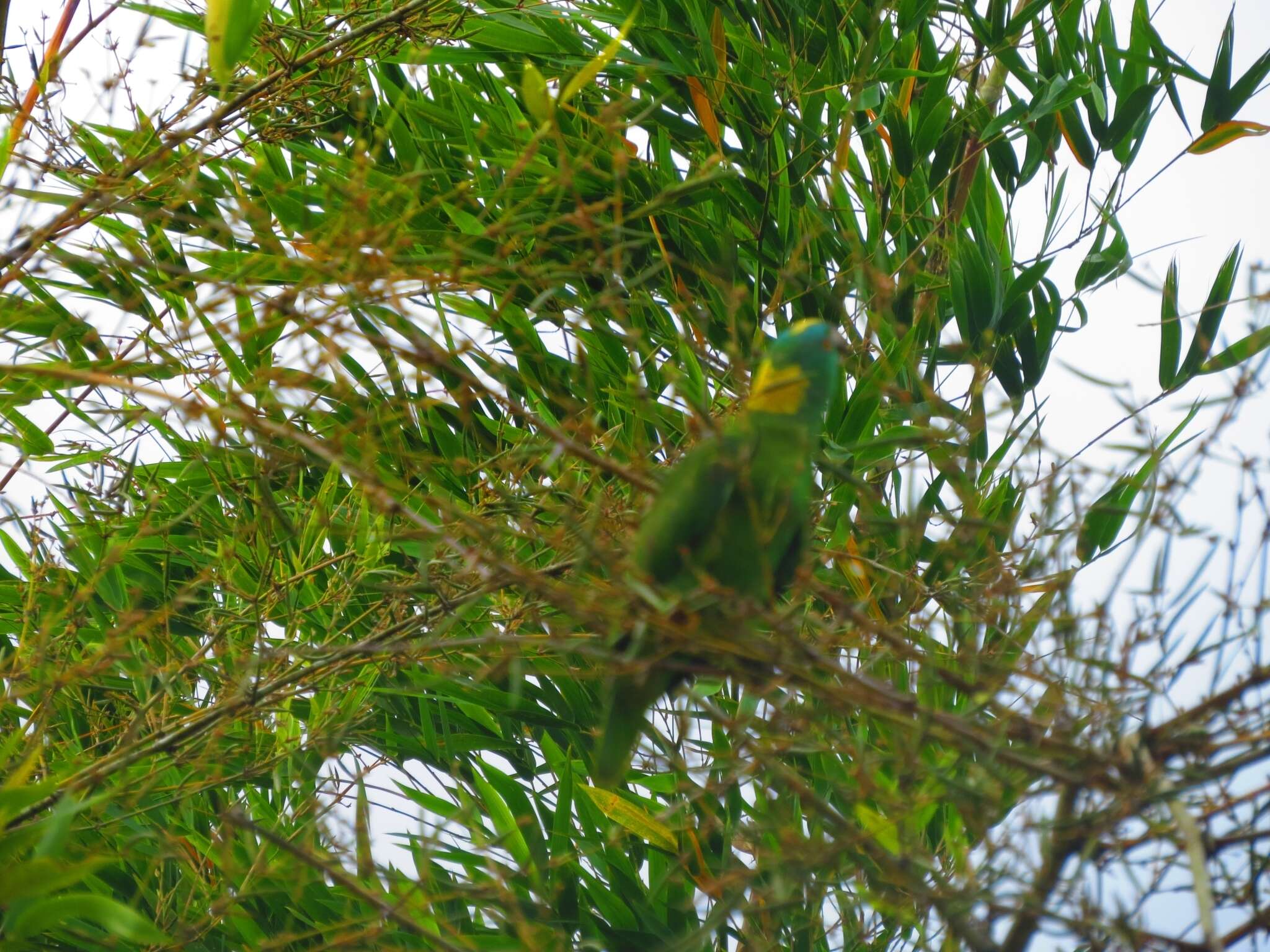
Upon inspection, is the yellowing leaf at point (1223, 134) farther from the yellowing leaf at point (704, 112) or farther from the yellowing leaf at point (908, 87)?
the yellowing leaf at point (704, 112)

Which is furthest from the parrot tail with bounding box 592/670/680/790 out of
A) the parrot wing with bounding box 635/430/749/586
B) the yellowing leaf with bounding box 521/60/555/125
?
the yellowing leaf with bounding box 521/60/555/125

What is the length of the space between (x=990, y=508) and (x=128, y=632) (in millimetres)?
1679

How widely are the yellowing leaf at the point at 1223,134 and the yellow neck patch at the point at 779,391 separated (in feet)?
5.23

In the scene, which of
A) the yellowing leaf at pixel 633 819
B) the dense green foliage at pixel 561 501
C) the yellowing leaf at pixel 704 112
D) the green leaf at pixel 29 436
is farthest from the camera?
the yellowing leaf at pixel 704 112

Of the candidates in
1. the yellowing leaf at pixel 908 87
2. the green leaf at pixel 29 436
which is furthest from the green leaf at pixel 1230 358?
the green leaf at pixel 29 436

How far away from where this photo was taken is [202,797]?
266cm

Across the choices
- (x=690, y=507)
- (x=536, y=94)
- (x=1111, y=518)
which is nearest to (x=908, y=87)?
(x=1111, y=518)

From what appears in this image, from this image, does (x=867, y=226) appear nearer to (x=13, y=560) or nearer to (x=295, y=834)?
(x=295, y=834)

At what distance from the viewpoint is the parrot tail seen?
1.48 m

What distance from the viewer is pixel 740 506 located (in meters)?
1.44

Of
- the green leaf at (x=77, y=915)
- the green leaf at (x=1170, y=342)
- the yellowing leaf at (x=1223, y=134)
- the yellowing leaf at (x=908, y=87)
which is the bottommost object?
the green leaf at (x=77, y=915)

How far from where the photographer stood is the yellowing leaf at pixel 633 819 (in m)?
2.43

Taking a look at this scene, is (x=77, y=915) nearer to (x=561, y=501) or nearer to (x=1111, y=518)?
(x=561, y=501)

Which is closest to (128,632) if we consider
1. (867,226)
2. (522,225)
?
(522,225)
